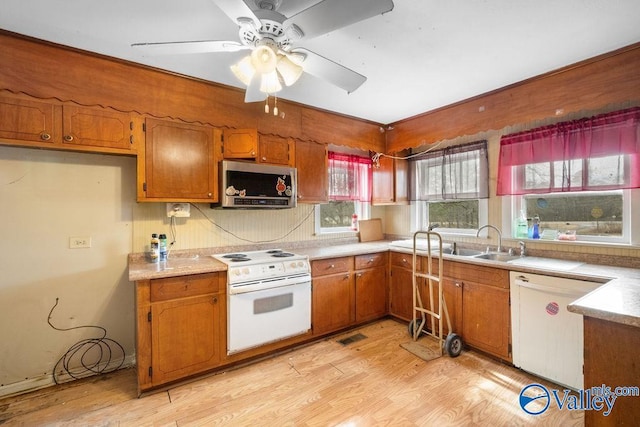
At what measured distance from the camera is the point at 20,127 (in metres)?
1.90

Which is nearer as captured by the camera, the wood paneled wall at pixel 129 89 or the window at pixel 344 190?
the wood paneled wall at pixel 129 89

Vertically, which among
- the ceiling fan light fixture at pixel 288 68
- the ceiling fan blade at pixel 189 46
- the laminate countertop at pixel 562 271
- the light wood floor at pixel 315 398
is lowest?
the light wood floor at pixel 315 398

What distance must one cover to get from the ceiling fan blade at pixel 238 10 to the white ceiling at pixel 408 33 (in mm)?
245

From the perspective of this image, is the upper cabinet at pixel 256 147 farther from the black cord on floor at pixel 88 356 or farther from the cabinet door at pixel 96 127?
the black cord on floor at pixel 88 356

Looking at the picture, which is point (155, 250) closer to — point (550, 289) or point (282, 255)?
point (282, 255)

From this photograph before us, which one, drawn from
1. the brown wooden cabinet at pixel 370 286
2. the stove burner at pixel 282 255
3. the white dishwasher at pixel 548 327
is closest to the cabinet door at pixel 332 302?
the brown wooden cabinet at pixel 370 286

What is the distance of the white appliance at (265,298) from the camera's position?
2379 mm

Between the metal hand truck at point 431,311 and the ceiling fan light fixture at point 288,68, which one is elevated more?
the ceiling fan light fixture at point 288,68

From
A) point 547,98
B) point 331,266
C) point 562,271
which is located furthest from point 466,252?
point 547,98

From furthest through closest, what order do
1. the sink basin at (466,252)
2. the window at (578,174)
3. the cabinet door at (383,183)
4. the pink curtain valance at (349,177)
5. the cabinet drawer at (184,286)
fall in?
the cabinet door at (383,183) → the pink curtain valance at (349,177) → the sink basin at (466,252) → the window at (578,174) → the cabinet drawer at (184,286)

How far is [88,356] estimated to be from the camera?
2.38 meters

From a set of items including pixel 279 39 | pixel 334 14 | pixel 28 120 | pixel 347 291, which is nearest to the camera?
pixel 334 14

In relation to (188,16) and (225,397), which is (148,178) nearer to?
(188,16)

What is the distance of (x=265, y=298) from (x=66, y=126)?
1.90 m
